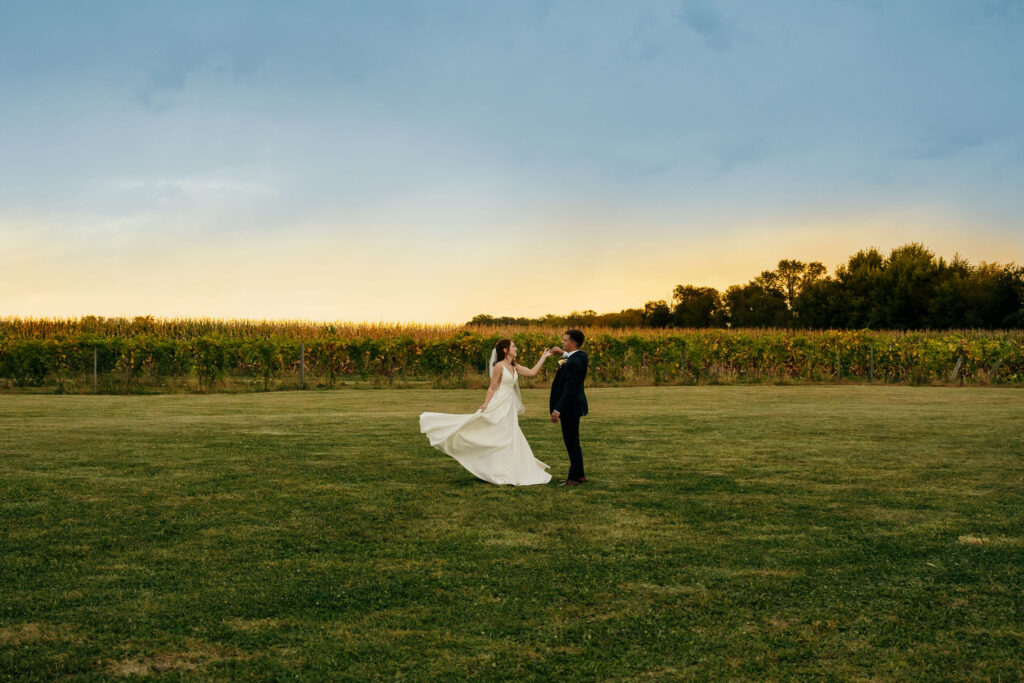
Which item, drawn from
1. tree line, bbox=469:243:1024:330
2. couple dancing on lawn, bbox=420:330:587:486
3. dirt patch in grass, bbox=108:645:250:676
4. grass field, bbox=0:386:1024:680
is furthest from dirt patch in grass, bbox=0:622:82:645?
tree line, bbox=469:243:1024:330

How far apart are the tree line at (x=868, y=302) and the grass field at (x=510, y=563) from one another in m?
41.8

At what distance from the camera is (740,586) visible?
20.5 feet

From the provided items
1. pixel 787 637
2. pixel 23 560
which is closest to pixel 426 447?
pixel 23 560

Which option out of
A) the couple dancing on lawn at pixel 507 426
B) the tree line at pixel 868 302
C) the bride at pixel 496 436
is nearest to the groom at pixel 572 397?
the couple dancing on lawn at pixel 507 426

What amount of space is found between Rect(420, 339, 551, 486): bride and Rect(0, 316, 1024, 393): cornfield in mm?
21980

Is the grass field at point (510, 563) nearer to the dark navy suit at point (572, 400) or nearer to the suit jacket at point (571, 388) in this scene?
the dark navy suit at point (572, 400)

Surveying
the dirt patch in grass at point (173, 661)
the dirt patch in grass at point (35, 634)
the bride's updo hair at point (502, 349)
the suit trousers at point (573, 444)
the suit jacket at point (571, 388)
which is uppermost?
the bride's updo hair at point (502, 349)

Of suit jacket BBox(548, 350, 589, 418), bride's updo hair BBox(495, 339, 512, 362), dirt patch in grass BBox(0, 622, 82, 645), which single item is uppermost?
bride's updo hair BBox(495, 339, 512, 362)

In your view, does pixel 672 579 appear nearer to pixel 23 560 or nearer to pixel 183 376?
pixel 23 560

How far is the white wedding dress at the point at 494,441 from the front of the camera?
35.6 ft

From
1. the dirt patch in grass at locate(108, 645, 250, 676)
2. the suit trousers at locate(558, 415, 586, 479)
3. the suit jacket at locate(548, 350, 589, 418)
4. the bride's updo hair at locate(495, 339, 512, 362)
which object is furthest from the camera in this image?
the bride's updo hair at locate(495, 339, 512, 362)

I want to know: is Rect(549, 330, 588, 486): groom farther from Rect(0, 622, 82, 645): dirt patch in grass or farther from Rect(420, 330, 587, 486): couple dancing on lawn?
Rect(0, 622, 82, 645): dirt patch in grass

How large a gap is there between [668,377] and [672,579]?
3031 cm

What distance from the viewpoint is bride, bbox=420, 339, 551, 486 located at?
1088 cm
